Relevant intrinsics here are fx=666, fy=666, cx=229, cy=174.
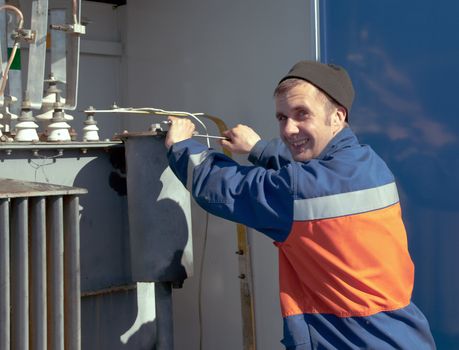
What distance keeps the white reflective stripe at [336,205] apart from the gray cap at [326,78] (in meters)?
0.29

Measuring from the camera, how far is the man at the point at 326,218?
68.4 inches

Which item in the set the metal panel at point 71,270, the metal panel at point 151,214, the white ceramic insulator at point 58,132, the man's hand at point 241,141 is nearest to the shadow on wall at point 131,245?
the metal panel at point 151,214

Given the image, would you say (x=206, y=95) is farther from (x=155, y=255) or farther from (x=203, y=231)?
(x=155, y=255)

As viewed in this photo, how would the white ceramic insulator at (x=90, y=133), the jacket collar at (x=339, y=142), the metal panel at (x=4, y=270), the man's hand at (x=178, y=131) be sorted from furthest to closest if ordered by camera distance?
the white ceramic insulator at (x=90, y=133) → the man's hand at (x=178, y=131) → the jacket collar at (x=339, y=142) → the metal panel at (x=4, y=270)

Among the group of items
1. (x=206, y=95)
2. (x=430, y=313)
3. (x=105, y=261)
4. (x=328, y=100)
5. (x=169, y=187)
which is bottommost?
(x=430, y=313)

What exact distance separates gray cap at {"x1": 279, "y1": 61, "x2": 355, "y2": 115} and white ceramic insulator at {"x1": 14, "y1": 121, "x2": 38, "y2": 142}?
90 centimetres

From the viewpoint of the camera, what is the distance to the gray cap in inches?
72.7

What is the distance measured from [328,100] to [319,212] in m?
0.35

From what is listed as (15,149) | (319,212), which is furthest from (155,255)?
(319,212)

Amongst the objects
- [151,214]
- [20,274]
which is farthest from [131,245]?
[20,274]

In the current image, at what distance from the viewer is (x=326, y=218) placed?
173 cm

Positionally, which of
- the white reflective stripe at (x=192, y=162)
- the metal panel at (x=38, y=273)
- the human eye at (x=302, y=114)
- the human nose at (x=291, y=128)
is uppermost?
the human eye at (x=302, y=114)

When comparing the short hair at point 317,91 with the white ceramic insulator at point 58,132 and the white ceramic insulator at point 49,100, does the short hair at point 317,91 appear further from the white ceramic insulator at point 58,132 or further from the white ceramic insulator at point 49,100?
the white ceramic insulator at point 49,100

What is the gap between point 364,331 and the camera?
5.72 ft
